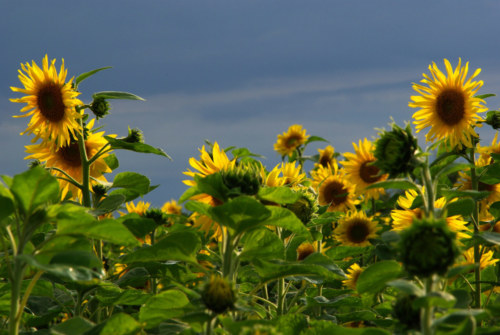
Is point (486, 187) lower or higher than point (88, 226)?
higher

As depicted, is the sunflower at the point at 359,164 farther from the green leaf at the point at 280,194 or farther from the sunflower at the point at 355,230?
the green leaf at the point at 280,194

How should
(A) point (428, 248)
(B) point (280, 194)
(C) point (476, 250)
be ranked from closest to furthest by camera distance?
(A) point (428, 248) → (B) point (280, 194) → (C) point (476, 250)

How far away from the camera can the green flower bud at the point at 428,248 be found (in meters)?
1.28

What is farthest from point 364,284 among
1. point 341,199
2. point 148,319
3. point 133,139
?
point 341,199

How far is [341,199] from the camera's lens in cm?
494

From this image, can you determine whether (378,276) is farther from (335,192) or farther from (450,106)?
(335,192)

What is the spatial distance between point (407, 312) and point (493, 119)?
2.46 meters

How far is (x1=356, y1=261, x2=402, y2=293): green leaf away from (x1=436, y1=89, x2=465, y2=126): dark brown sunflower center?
2061 millimetres

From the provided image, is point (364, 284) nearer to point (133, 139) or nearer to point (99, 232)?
point (99, 232)

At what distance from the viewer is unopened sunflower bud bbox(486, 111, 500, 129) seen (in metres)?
3.50

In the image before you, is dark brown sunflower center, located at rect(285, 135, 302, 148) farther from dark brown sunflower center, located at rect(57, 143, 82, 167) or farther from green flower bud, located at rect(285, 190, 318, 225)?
green flower bud, located at rect(285, 190, 318, 225)

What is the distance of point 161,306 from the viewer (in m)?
1.75

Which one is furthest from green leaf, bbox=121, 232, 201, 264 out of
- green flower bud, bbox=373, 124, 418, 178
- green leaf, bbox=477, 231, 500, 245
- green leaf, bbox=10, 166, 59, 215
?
green leaf, bbox=477, 231, 500, 245

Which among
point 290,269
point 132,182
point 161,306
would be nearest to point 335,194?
point 132,182
